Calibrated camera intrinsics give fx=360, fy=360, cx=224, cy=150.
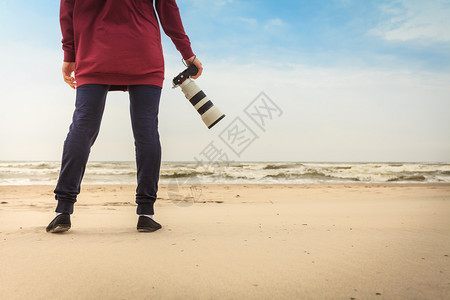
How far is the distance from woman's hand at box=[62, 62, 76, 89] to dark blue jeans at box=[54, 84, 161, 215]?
239 mm

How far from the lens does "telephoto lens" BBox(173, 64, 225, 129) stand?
2.37 m

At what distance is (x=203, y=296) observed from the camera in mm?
1191

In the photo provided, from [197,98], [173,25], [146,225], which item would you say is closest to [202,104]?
[197,98]

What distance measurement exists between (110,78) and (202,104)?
1.96ft

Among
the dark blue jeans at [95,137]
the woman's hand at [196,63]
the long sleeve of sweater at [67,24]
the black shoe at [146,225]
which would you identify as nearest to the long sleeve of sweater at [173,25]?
the woman's hand at [196,63]

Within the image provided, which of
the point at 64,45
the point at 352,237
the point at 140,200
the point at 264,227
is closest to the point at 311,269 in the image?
the point at 352,237

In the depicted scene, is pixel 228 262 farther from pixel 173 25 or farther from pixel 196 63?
pixel 173 25

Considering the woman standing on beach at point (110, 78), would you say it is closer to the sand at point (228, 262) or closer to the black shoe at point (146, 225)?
the black shoe at point (146, 225)

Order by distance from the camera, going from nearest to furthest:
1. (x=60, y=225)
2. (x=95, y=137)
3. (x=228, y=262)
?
(x=228, y=262) → (x=60, y=225) → (x=95, y=137)

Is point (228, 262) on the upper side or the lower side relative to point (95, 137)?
lower

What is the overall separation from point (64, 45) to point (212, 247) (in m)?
1.62

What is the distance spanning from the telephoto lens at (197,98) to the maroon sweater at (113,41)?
15 cm

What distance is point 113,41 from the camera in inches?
86.4

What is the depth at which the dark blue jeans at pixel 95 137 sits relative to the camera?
2174mm
